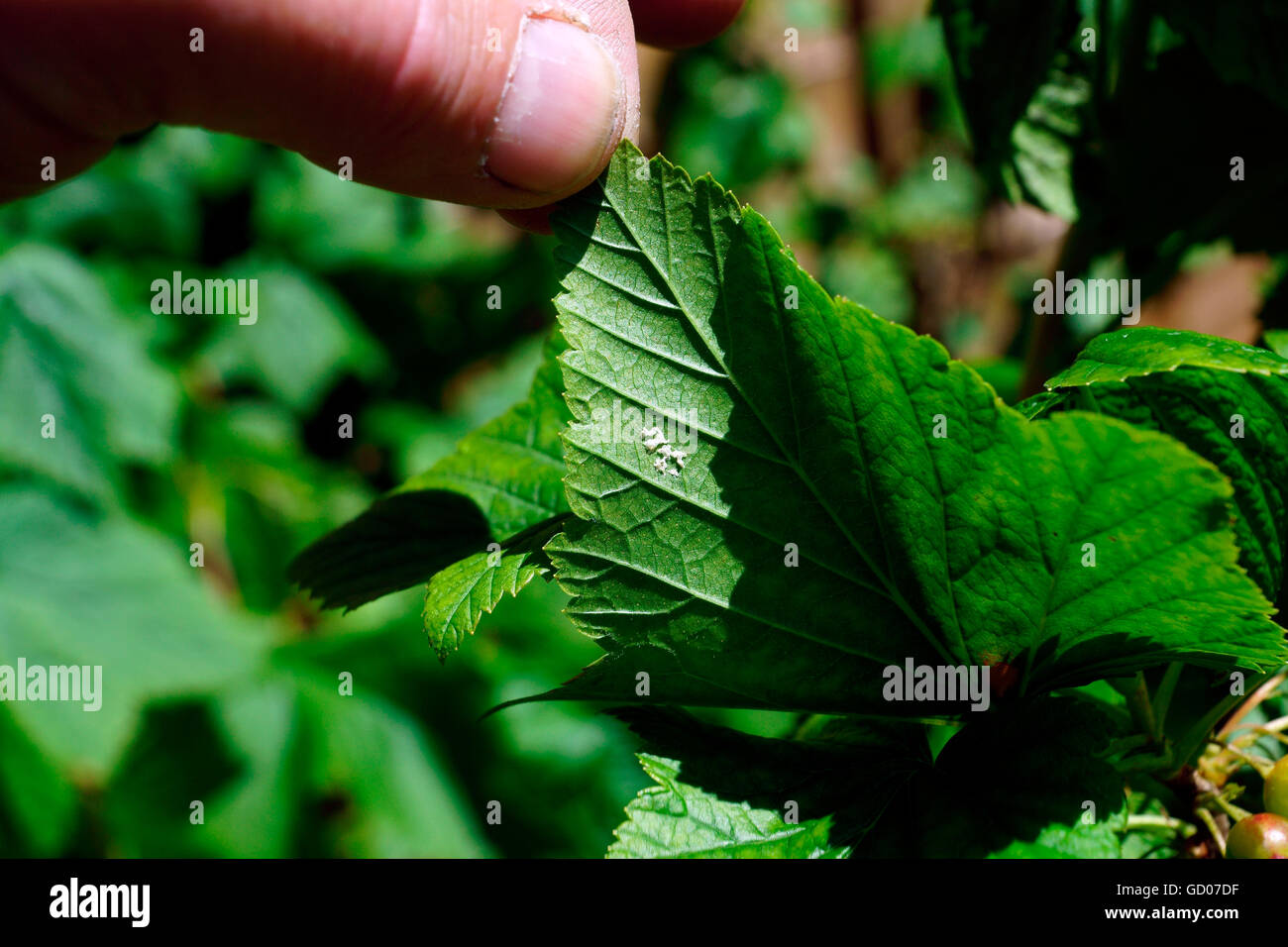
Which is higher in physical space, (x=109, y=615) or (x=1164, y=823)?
(x=109, y=615)

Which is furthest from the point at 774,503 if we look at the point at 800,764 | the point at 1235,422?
A: the point at 1235,422

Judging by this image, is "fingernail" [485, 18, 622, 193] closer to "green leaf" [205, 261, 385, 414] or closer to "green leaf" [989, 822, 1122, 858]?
"green leaf" [989, 822, 1122, 858]

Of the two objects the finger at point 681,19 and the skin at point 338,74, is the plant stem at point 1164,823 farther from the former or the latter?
the finger at point 681,19

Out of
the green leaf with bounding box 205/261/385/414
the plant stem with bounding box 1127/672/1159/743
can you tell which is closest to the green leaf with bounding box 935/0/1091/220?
the plant stem with bounding box 1127/672/1159/743

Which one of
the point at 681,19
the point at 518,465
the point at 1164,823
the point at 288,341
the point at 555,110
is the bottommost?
the point at 1164,823

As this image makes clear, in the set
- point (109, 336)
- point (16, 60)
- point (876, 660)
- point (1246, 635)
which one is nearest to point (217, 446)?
point (109, 336)

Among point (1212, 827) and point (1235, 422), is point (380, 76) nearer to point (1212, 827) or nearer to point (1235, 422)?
point (1235, 422)

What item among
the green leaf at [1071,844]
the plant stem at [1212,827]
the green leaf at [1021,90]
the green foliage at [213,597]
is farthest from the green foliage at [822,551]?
the green foliage at [213,597]
